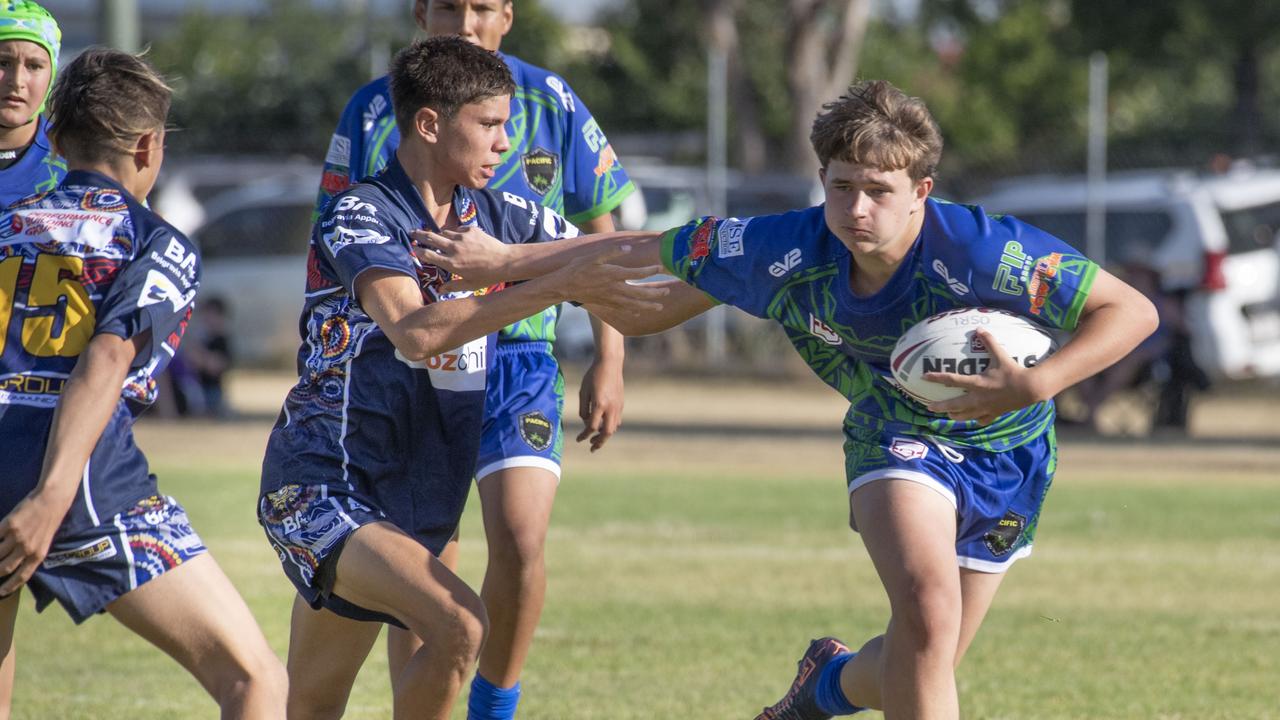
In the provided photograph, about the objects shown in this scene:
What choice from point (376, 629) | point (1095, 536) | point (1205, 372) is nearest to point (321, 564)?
point (376, 629)

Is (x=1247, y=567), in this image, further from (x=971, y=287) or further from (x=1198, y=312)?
(x=1198, y=312)

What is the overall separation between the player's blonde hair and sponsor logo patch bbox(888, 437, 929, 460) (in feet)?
2.25

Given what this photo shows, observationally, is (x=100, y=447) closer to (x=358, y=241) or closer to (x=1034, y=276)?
(x=358, y=241)

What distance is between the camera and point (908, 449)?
14.8 feet

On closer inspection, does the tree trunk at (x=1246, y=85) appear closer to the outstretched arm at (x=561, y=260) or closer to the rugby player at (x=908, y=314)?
the rugby player at (x=908, y=314)

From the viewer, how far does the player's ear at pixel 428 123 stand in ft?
14.6

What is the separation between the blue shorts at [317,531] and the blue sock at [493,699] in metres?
0.75

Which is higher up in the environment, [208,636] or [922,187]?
[922,187]

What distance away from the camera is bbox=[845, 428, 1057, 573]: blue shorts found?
4480 millimetres

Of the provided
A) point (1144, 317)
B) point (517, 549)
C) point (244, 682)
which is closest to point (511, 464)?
point (517, 549)

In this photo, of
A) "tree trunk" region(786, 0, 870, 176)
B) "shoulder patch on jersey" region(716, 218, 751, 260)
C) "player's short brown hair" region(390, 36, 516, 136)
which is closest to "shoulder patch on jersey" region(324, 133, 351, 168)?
"player's short brown hair" region(390, 36, 516, 136)

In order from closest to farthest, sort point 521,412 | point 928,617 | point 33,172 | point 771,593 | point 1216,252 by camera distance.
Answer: point 928,617 < point 33,172 < point 521,412 < point 771,593 < point 1216,252

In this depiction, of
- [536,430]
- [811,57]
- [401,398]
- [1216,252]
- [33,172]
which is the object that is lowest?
[1216,252]

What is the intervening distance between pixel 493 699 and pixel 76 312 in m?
1.81
